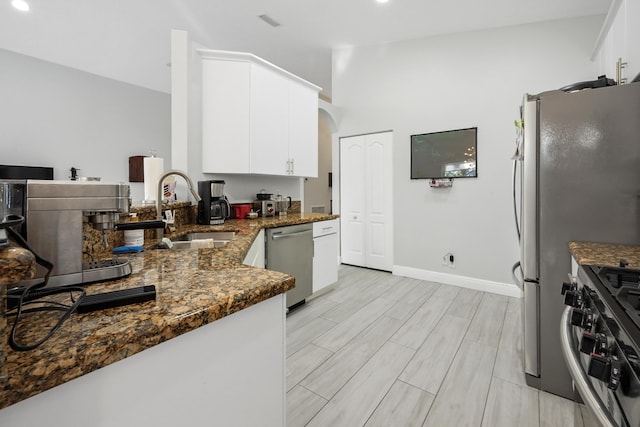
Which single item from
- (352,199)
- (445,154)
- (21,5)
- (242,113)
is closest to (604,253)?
(445,154)

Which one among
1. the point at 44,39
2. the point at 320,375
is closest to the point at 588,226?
the point at 320,375

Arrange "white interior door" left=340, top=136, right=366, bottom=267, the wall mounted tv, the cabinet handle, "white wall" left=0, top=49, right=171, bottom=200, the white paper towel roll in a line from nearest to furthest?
the cabinet handle, the white paper towel roll, the wall mounted tv, "white wall" left=0, top=49, right=171, bottom=200, "white interior door" left=340, top=136, right=366, bottom=267

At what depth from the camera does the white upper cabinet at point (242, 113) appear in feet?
8.48

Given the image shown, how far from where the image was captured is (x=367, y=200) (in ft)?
14.0

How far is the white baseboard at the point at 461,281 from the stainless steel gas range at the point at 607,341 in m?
2.39

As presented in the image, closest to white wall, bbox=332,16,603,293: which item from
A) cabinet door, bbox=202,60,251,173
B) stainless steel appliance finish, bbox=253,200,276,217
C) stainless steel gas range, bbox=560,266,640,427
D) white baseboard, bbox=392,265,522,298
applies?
white baseboard, bbox=392,265,522,298

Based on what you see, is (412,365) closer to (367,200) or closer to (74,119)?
(367,200)

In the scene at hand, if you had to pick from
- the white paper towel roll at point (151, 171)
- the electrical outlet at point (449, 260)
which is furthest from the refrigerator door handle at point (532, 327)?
the white paper towel roll at point (151, 171)

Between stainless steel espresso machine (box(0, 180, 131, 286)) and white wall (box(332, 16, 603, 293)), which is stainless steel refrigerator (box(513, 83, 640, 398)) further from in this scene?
stainless steel espresso machine (box(0, 180, 131, 286))

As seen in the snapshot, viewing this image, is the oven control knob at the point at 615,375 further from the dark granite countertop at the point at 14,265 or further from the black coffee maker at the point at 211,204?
the black coffee maker at the point at 211,204

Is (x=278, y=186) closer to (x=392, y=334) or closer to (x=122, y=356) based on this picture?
(x=392, y=334)

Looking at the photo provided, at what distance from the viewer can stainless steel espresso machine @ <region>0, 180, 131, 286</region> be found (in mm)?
719

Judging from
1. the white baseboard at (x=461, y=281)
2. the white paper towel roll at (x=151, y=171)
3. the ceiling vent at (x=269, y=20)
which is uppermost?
the ceiling vent at (x=269, y=20)

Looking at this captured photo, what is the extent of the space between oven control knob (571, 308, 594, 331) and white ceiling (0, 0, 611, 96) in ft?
10.4
